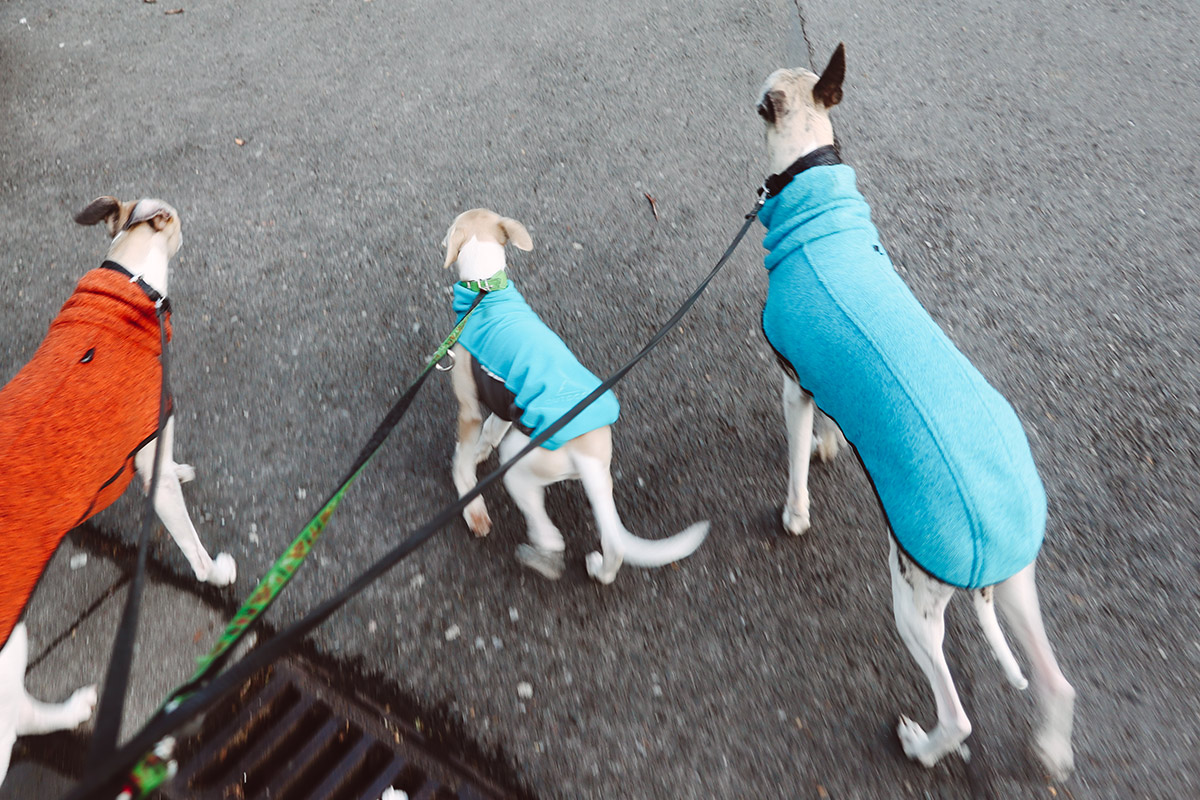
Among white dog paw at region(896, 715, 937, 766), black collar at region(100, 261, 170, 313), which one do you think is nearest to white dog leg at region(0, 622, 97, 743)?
black collar at region(100, 261, 170, 313)

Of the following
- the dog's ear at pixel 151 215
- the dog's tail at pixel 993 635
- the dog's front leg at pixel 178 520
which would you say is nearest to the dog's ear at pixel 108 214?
the dog's ear at pixel 151 215

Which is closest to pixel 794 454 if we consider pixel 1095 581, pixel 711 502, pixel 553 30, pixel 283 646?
pixel 711 502

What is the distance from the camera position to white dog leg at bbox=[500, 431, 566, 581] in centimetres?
229

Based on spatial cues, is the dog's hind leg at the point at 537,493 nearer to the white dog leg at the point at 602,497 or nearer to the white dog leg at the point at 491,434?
the white dog leg at the point at 602,497

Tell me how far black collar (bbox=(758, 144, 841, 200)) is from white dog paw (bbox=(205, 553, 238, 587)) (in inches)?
99.0

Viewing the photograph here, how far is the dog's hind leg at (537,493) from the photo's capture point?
2279mm

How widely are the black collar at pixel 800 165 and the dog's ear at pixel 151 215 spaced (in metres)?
2.43

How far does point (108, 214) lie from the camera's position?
110 inches

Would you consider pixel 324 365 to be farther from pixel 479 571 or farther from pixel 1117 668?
pixel 1117 668

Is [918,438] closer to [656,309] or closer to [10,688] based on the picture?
[656,309]

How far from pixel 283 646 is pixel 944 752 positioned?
2058mm

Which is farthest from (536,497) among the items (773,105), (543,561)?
(773,105)

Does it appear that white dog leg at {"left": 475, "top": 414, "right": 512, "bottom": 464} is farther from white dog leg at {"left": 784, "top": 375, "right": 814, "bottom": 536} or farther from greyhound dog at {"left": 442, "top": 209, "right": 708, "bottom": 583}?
white dog leg at {"left": 784, "top": 375, "right": 814, "bottom": 536}

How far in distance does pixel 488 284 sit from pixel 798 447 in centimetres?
136
